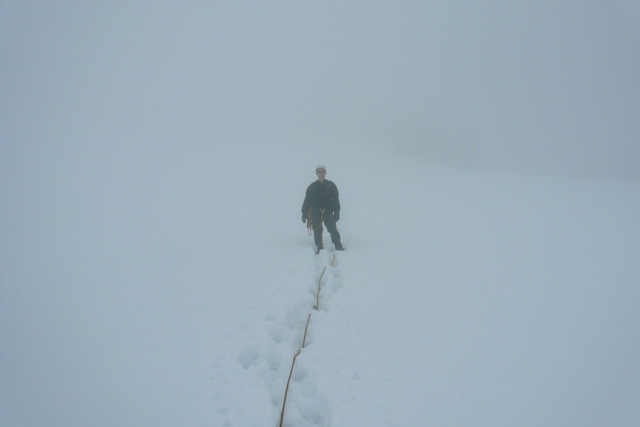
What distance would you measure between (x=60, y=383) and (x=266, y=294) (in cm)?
225

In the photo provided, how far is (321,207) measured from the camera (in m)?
6.50

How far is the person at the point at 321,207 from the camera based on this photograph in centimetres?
645

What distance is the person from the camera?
6.45 metres

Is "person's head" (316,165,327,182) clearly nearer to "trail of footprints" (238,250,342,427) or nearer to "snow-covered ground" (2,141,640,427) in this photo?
"snow-covered ground" (2,141,640,427)

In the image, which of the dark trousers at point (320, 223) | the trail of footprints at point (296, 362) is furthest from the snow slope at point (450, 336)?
the dark trousers at point (320, 223)

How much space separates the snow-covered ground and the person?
0.52 meters

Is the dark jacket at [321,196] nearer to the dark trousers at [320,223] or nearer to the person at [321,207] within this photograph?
the person at [321,207]

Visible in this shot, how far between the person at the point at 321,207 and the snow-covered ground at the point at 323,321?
1.70 feet

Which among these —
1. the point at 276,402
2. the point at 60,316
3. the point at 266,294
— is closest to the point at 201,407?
the point at 276,402

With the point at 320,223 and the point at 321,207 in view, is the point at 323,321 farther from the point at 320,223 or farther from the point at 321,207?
the point at 321,207

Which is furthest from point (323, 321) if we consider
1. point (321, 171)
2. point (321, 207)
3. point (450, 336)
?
point (321, 171)

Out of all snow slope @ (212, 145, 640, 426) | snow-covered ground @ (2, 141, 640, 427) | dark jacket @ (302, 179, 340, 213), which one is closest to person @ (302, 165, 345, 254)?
dark jacket @ (302, 179, 340, 213)

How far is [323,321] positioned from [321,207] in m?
3.05

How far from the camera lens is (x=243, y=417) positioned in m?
2.49
